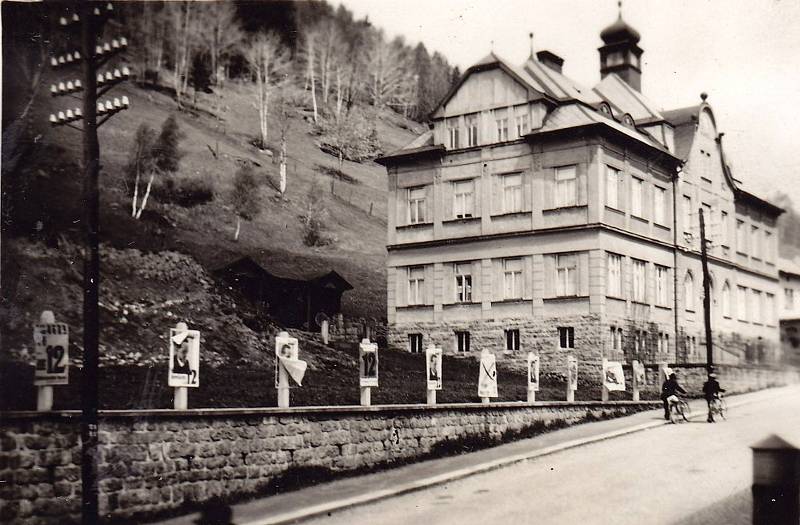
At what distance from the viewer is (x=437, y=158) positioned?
2831 cm

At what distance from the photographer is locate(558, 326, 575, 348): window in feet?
92.1

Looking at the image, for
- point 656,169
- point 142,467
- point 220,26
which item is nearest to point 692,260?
point 656,169

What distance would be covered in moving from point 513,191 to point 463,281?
3.31 m

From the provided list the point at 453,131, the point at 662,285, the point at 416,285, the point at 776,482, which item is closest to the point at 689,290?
the point at 662,285

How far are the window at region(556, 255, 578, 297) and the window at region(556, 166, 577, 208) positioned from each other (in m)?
1.73

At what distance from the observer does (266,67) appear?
49.1 feet

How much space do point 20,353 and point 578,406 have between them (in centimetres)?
1328

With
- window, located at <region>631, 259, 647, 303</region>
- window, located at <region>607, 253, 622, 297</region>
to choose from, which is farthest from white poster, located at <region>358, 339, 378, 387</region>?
window, located at <region>631, 259, 647, 303</region>

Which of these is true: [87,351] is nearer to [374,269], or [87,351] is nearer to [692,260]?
[374,269]

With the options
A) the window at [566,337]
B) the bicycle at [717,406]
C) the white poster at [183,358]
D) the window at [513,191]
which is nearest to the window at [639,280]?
the window at [566,337]

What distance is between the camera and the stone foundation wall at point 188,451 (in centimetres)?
1016

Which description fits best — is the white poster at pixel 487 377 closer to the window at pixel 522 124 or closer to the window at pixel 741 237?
the window at pixel 741 237

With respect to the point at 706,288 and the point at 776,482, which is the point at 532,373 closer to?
the point at 706,288

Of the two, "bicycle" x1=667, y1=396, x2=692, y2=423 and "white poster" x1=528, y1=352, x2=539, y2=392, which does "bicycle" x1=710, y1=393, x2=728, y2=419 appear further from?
"white poster" x1=528, y1=352, x2=539, y2=392
